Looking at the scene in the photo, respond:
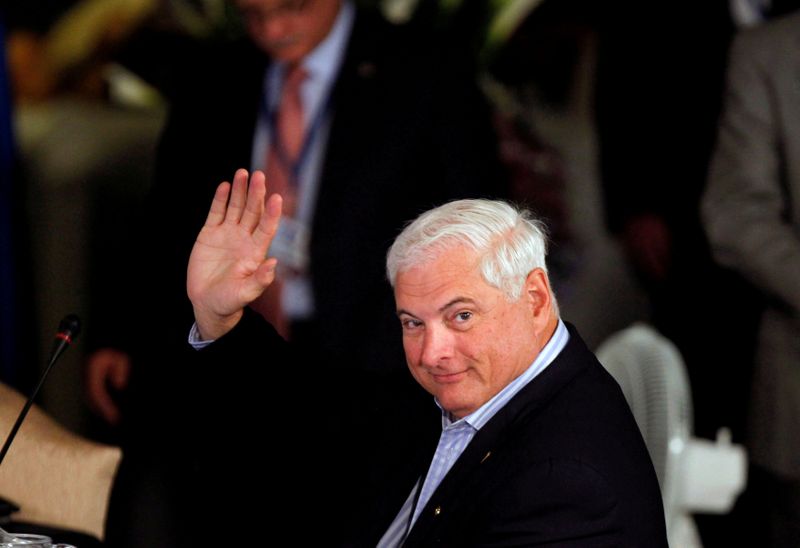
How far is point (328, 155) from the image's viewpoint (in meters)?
3.09

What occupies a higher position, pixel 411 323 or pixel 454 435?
pixel 411 323

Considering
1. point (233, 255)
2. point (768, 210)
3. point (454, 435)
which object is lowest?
point (454, 435)

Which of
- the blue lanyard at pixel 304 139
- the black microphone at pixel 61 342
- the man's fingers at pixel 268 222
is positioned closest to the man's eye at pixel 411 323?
the man's fingers at pixel 268 222

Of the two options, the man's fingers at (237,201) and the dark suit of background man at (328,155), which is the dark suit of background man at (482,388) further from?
the dark suit of background man at (328,155)

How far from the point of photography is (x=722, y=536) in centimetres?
400

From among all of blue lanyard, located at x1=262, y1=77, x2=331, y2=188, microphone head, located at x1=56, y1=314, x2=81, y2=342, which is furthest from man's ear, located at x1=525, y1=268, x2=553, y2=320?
blue lanyard, located at x1=262, y1=77, x2=331, y2=188

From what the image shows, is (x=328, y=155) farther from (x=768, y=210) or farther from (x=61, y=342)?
(x=61, y=342)

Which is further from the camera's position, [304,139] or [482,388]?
[304,139]

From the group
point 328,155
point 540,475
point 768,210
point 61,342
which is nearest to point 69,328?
point 61,342

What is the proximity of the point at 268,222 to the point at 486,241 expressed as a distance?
0.39 metres

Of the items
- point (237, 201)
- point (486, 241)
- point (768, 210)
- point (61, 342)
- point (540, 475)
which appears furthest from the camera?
point (768, 210)

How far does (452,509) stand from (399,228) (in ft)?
3.55

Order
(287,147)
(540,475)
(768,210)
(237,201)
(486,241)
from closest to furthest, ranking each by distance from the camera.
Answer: (540,475), (486,241), (237,201), (768,210), (287,147)

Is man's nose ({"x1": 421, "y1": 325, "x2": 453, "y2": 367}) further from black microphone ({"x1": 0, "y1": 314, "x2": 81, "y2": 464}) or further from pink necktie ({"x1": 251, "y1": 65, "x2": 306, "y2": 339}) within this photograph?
pink necktie ({"x1": 251, "y1": 65, "x2": 306, "y2": 339})
